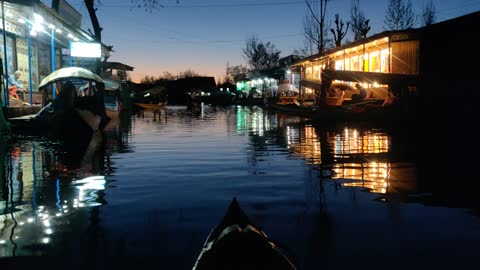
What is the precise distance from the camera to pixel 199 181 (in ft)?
27.4

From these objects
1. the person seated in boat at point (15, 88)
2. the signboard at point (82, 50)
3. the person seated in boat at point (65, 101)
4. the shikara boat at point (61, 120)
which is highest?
the signboard at point (82, 50)

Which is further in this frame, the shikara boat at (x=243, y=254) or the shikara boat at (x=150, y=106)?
the shikara boat at (x=150, y=106)

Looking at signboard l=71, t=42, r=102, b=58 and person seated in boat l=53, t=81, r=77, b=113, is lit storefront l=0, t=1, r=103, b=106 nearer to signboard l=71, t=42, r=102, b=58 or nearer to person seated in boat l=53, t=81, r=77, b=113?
signboard l=71, t=42, r=102, b=58

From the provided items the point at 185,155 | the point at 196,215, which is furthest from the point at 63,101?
the point at 196,215

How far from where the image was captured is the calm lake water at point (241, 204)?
4.43 meters

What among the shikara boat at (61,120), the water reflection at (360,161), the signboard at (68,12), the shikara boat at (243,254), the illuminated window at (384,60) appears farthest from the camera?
the signboard at (68,12)

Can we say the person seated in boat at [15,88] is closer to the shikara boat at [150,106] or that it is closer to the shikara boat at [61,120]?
the shikara boat at [61,120]

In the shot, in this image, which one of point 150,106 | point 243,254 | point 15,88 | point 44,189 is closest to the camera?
point 243,254

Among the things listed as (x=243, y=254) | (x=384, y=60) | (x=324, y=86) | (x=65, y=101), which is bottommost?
(x=243, y=254)

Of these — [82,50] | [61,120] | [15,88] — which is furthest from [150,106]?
[61,120]

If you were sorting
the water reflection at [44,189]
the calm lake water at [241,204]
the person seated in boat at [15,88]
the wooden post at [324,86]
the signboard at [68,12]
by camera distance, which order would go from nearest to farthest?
the calm lake water at [241,204] < the water reflection at [44,189] < the person seated in boat at [15,88] < the wooden post at [324,86] < the signboard at [68,12]

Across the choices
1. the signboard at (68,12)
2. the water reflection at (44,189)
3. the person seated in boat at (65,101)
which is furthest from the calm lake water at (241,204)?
the signboard at (68,12)

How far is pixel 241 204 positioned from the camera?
655 centimetres

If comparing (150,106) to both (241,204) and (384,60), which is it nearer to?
(384,60)
